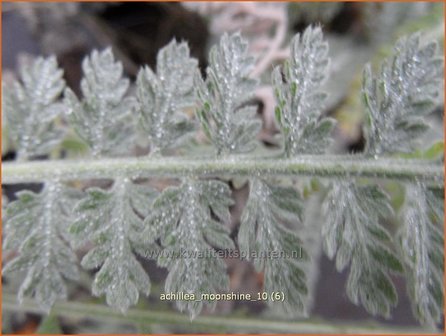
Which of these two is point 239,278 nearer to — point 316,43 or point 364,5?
point 316,43

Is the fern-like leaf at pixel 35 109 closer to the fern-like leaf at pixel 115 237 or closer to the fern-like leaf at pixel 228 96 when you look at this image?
the fern-like leaf at pixel 115 237

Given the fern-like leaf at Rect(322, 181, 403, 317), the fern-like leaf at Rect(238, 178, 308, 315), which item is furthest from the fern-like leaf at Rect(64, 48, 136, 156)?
the fern-like leaf at Rect(322, 181, 403, 317)

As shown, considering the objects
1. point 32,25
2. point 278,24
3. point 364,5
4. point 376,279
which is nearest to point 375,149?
point 376,279

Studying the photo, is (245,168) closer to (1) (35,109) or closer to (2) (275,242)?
(2) (275,242)

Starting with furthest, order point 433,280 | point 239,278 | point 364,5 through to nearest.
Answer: point 364,5 < point 239,278 < point 433,280

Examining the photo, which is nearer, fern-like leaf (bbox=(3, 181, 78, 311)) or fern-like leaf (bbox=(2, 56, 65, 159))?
fern-like leaf (bbox=(3, 181, 78, 311))

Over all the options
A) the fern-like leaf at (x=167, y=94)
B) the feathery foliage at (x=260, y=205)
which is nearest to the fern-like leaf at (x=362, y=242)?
the feathery foliage at (x=260, y=205)

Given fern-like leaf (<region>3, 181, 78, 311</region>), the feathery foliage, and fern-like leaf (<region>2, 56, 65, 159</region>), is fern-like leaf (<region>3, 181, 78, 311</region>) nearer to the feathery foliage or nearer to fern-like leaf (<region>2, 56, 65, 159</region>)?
the feathery foliage
